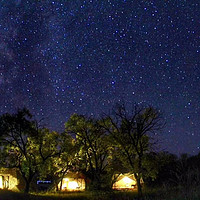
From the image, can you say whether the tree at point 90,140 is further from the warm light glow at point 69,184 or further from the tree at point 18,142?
the warm light glow at point 69,184

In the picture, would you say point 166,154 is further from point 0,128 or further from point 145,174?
point 0,128

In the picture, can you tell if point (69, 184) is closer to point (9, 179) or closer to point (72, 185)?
point (72, 185)

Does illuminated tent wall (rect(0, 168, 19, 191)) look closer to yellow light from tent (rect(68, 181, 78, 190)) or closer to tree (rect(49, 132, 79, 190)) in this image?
tree (rect(49, 132, 79, 190))

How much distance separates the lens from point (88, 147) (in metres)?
36.5

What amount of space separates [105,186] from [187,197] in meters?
24.4

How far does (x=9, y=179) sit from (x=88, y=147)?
1223 cm

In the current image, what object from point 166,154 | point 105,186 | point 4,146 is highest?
point 4,146

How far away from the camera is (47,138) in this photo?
3694 cm

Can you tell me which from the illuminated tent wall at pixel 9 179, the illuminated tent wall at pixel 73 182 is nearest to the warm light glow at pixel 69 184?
the illuminated tent wall at pixel 73 182


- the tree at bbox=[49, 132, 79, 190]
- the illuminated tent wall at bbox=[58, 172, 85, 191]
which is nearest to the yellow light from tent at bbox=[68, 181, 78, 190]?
the illuminated tent wall at bbox=[58, 172, 85, 191]

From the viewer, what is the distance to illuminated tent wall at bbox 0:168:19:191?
3912cm

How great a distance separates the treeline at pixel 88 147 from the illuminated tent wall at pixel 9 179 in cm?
432

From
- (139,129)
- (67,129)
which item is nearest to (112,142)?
(139,129)

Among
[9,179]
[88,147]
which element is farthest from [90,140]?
[9,179]
